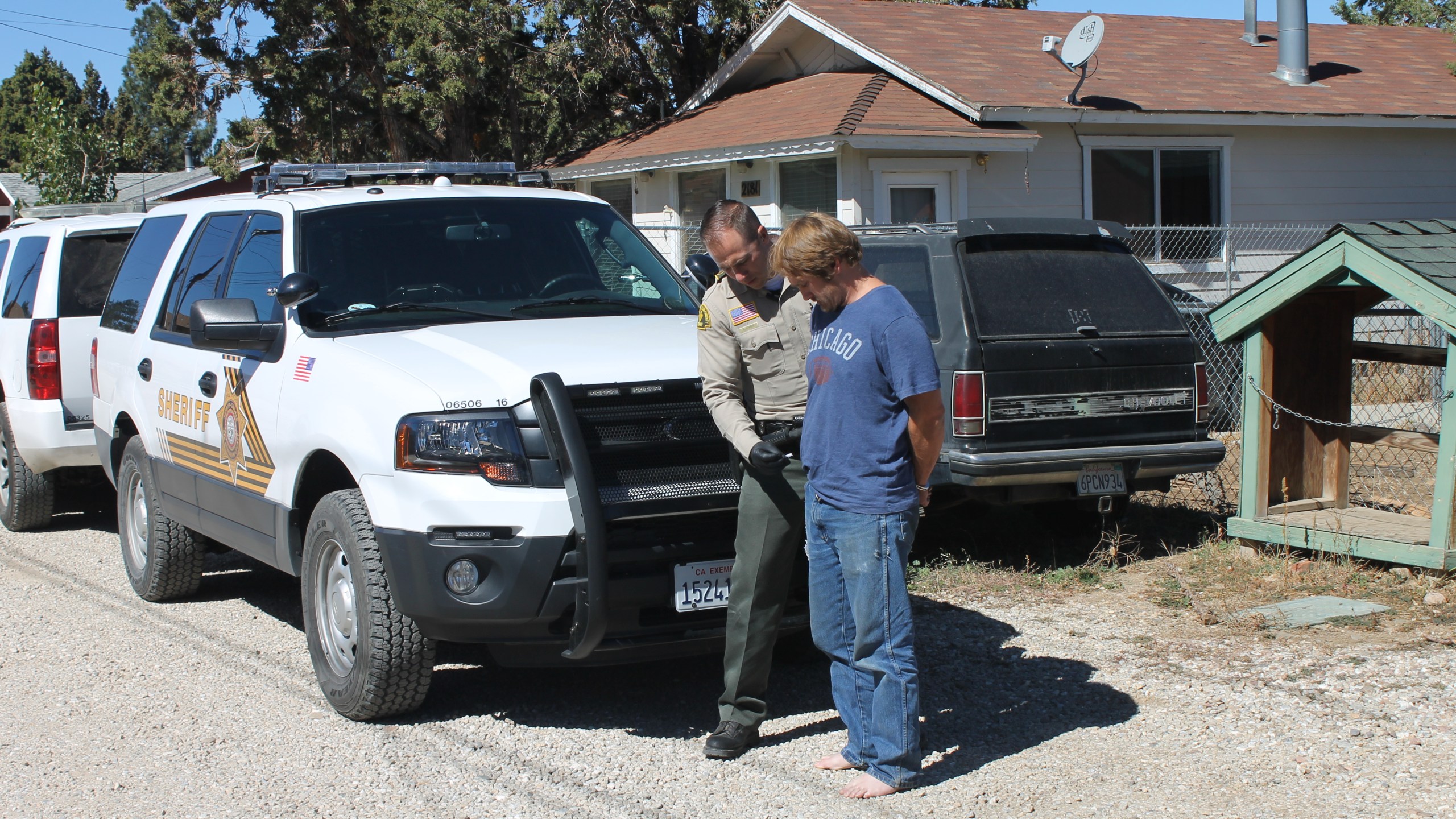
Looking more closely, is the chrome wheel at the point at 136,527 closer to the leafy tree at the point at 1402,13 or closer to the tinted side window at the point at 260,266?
the tinted side window at the point at 260,266

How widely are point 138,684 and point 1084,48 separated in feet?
42.7

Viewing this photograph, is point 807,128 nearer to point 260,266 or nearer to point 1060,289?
point 1060,289

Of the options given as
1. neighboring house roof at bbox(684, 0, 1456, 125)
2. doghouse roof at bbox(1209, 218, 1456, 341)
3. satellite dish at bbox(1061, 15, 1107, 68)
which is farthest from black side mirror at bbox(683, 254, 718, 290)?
satellite dish at bbox(1061, 15, 1107, 68)

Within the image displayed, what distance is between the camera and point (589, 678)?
568 centimetres

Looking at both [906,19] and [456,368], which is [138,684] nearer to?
[456,368]

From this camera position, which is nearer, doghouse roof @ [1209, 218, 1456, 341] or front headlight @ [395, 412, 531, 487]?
front headlight @ [395, 412, 531, 487]

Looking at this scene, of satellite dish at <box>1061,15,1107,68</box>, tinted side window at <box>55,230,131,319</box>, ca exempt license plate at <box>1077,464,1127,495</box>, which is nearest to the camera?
ca exempt license plate at <box>1077,464,1127,495</box>

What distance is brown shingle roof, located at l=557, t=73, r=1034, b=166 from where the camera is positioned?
559 inches

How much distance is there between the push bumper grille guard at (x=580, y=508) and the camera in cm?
434

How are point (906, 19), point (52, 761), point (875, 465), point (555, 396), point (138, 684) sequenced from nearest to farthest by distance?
point (875, 465) → point (555, 396) → point (52, 761) → point (138, 684) → point (906, 19)

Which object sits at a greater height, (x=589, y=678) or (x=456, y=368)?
(x=456, y=368)

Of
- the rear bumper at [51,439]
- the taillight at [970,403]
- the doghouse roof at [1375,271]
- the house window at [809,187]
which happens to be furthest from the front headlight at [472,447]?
the house window at [809,187]

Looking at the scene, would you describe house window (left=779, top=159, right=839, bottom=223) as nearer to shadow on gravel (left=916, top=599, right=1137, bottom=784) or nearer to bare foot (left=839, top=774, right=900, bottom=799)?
shadow on gravel (left=916, top=599, right=1137, bottom=784)

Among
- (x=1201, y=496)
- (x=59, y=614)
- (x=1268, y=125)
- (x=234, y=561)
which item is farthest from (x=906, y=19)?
(x=59, y=614)
